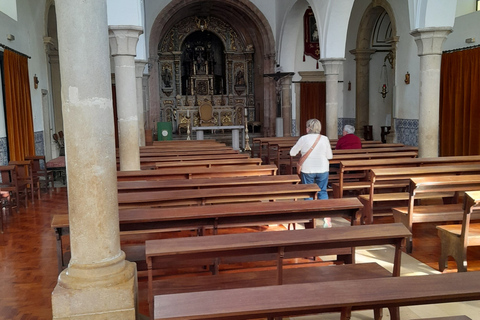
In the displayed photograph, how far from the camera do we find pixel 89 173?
10.8 ft

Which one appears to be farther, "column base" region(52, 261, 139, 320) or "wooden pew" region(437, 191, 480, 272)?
"wooden pew" region(437, 191, 480, 272)

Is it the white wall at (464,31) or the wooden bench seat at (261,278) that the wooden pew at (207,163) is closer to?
the wooden bench seat at (261,278)

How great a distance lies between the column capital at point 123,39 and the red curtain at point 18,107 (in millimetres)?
3978

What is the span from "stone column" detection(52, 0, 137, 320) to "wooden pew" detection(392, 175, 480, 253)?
133 inches

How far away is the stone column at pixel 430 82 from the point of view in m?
8.81

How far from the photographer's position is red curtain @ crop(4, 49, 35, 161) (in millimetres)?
10529

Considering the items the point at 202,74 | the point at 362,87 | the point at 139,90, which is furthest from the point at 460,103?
the point at 202,74

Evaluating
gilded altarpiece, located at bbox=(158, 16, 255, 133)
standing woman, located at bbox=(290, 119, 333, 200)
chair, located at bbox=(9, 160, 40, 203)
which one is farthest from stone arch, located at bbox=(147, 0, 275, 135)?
standing woman, located at bbox=(290, 119, 333, 200)

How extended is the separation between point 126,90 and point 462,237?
598 cm

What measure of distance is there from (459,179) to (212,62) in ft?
59.9

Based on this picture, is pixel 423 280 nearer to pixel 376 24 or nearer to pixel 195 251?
pixel 195 251

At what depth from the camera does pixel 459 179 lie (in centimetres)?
530

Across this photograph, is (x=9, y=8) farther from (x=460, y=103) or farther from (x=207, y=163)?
(x=460, y=103)

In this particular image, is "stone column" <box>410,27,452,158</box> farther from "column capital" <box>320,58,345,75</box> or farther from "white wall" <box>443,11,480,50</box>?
"column capital" <box>320,58,345,75</box>
